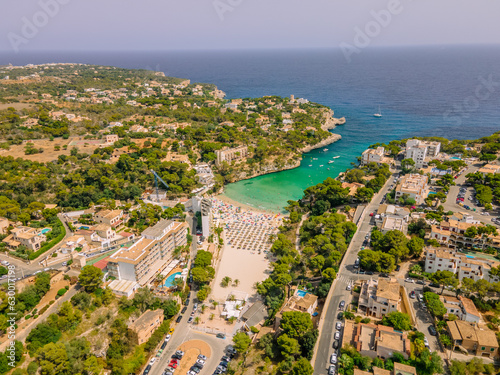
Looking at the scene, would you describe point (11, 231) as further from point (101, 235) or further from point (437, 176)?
point (437, 176)

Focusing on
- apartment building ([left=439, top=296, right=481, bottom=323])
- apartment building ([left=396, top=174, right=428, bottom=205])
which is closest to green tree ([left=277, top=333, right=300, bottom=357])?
apartment building ([left=439, top=296, right=481, bottom=323])

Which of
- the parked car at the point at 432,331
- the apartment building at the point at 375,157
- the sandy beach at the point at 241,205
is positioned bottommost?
the sandy beach at the point at 241,205

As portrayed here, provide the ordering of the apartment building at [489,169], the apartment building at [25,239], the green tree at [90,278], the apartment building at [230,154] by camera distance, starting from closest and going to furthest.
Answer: the green tree at [90,278] < the apartment building at [25,239] < the apartment building at [489,169] < the apartment building at [230,154]

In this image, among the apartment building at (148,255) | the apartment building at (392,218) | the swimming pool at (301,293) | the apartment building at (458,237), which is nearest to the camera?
the swimming pool at (301,293)

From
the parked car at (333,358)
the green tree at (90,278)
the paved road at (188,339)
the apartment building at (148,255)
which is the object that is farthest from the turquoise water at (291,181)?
the parked car at (333,358)

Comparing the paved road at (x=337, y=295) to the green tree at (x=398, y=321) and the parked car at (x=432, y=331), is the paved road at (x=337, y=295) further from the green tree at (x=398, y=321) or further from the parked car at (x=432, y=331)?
the parked car at (x=432, y=331)

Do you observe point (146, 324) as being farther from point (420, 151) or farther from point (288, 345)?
point (420, 151)
